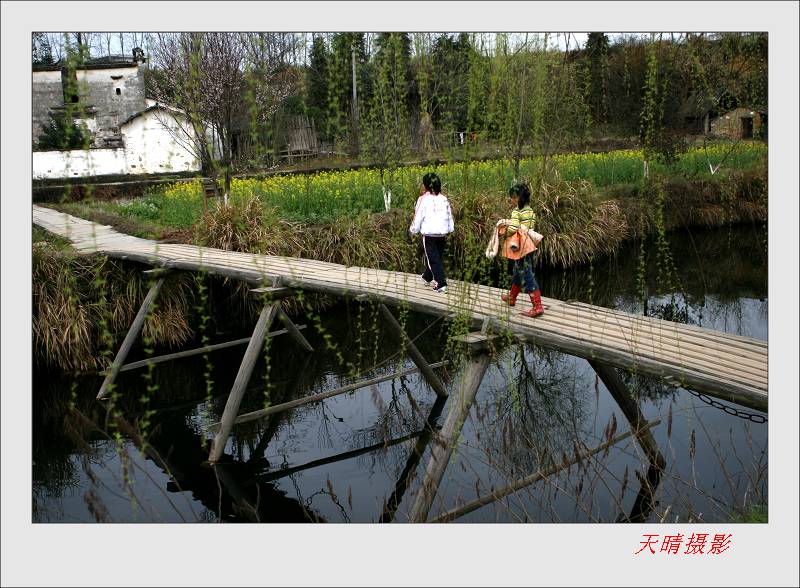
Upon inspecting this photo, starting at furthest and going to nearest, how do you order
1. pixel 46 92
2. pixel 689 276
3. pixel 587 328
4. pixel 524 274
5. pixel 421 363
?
1. pixel 46 92
2. pixel 689 276
3. pixel 421 363
4. pixel 524 274
5. pixel 587 328

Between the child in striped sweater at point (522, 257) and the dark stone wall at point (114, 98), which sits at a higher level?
the dark stone wall at point (114, 98)

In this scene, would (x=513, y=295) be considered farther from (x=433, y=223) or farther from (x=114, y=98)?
(x=114, y=98)

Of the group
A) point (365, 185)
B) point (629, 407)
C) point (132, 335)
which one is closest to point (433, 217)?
point (629, 407)

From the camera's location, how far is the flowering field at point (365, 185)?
408 inches

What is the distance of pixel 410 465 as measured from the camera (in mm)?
6094

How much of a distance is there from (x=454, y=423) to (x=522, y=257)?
4.48ft

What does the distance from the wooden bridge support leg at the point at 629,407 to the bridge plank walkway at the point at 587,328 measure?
1.35 ft

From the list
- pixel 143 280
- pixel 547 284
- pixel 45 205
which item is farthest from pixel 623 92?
pixel 45 205

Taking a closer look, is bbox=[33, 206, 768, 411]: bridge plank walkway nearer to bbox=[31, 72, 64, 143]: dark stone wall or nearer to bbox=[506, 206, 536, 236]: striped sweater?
bbox=[506, 206, 536, 236]: striped sweater

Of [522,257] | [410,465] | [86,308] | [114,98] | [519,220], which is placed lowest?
[410,465]

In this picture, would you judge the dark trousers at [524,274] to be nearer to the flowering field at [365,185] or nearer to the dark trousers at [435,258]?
the dark trousers at [435,258]

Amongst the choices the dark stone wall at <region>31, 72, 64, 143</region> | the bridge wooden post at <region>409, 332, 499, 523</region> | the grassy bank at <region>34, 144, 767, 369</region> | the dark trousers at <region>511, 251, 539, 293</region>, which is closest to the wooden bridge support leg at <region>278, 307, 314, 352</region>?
the grassy bank at <region>34, 144, 767, 369</region>

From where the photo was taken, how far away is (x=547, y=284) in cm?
1108

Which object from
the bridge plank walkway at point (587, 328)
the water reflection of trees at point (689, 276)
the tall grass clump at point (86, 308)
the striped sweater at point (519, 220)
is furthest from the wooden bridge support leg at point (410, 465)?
the tall grass clump at point (86, 308)
